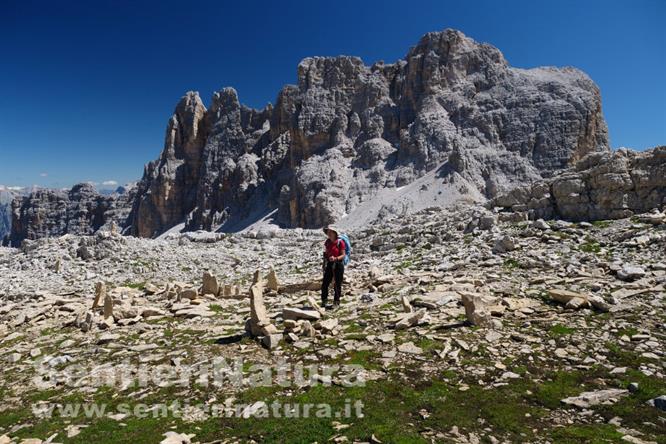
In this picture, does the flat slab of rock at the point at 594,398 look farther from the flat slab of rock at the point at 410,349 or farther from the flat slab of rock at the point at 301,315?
the flat slab of rock at the point at 301,315

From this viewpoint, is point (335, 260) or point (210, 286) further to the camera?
point (210, 286)

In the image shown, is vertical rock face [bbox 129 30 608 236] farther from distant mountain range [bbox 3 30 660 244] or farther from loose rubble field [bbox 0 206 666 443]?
loose rubble field [bbox 0 206 666 443]

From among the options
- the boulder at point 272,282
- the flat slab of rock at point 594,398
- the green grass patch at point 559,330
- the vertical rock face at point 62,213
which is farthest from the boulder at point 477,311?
the vertical rock face at point 62,213

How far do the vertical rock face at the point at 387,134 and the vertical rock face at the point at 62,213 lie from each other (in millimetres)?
56919

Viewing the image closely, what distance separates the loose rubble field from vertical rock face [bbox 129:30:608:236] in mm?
63034

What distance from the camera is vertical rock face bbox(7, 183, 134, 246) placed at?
6988 inches

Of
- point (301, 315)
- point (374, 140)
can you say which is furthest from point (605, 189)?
point (374, 140)

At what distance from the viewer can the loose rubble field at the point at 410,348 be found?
597cm

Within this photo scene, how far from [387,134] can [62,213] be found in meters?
Answer: 164

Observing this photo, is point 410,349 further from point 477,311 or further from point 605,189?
point 605,189

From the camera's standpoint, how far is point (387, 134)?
102562 mm

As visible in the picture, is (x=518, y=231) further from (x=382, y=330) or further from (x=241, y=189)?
(x=241, y=189)

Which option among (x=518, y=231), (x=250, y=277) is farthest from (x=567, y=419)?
(x=250, y=277)

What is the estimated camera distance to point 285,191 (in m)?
103
